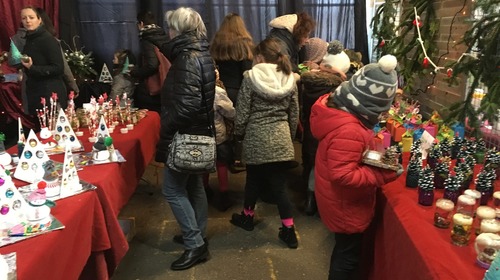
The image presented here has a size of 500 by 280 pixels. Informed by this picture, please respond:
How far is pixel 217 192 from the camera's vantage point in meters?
3.63

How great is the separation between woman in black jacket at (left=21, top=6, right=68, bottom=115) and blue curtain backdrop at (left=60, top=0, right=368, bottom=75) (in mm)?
1954

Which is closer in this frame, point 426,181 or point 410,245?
point 410,245

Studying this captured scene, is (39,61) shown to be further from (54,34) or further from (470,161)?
(470,161)

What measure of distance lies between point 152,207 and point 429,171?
2257mm

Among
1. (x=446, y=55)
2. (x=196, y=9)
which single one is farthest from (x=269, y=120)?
(x=196, y=9)

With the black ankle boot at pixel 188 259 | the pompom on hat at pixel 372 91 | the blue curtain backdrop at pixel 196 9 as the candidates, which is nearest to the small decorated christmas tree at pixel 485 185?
the pompom on hat at pixel 372 91

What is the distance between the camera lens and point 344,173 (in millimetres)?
1698

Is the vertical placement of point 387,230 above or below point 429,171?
below

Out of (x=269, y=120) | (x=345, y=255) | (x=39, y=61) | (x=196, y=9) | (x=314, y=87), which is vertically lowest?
(x=345, y=255)

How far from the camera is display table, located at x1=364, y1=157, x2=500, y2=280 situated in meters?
1.29

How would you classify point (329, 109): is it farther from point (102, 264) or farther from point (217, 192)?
point (217, 192)

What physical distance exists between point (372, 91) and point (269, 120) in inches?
42.0

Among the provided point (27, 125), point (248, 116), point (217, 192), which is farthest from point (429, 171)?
point (27, 125)

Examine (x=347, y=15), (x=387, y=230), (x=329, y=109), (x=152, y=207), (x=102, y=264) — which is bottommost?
(x=152, y=207)
